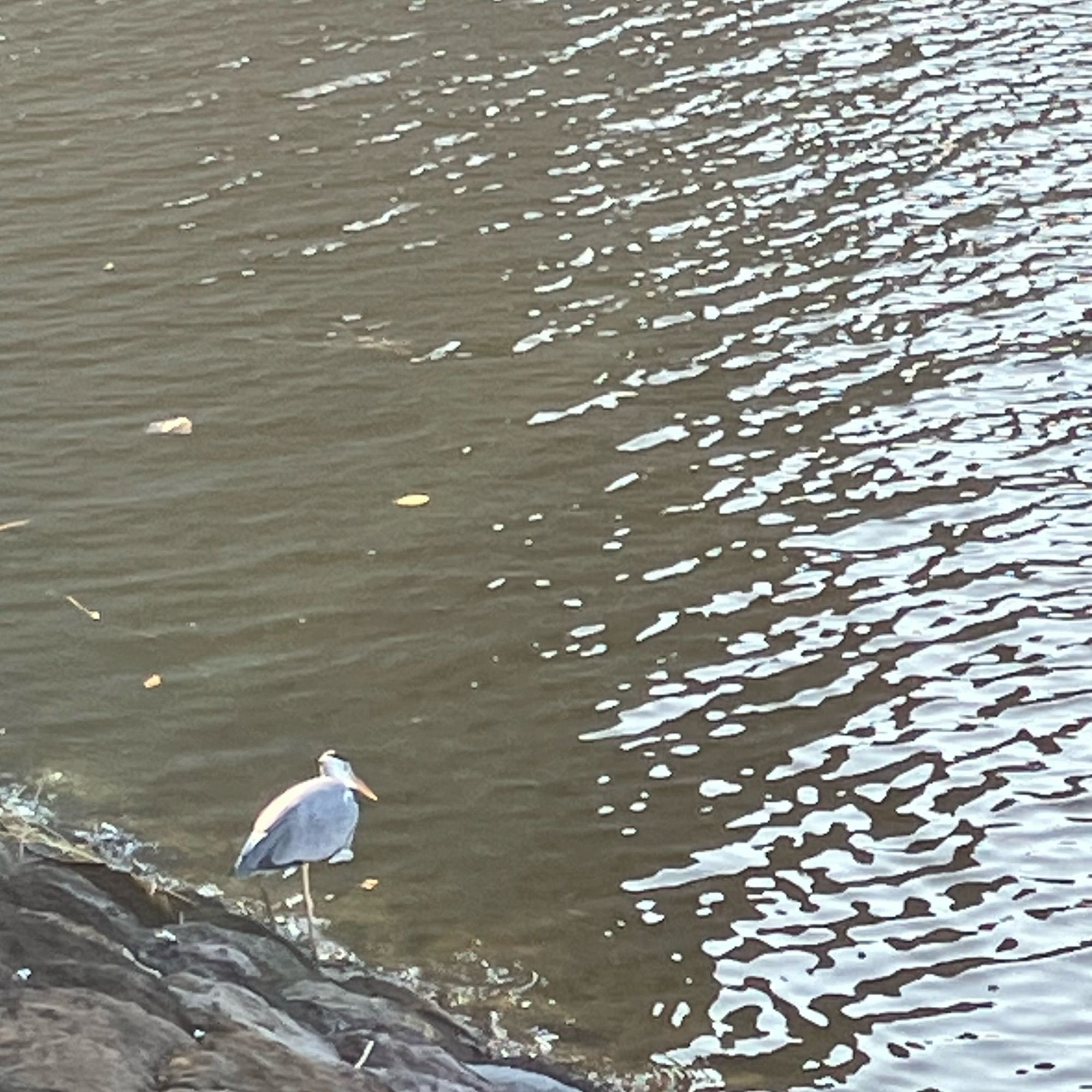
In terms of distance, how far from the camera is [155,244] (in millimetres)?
13930

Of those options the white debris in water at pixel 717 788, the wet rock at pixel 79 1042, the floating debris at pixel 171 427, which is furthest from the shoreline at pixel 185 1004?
the floating debris at pixel 171 427

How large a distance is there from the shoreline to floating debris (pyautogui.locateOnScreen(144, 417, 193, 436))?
360 cm

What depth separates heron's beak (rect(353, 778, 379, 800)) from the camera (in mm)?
7078

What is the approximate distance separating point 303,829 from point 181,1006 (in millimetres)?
856

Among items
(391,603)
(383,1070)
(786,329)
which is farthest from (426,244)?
(383,1070)

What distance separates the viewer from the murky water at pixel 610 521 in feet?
24.3

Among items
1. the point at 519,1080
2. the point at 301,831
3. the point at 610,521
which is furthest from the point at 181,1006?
the point at 610,521

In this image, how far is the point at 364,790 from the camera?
281 inches

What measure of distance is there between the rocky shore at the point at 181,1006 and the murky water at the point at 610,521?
1.23 ft

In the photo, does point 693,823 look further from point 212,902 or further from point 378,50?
point 378,50

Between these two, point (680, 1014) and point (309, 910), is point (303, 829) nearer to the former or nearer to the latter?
point (309, 910)

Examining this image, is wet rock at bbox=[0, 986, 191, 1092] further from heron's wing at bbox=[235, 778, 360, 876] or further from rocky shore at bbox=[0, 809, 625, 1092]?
heron's wing at bbox=[235, 778, 360, 876]

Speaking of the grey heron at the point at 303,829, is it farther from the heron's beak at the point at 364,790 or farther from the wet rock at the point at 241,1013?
the wet rock at the point at 241,1013

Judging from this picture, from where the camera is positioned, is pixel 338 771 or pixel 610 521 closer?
pixel 338 771
